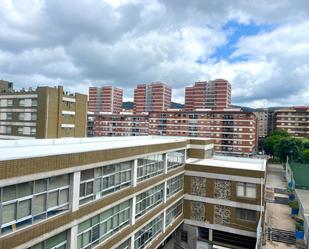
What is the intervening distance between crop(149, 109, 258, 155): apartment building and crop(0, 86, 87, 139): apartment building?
40.8 metres

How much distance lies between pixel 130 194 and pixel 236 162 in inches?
752

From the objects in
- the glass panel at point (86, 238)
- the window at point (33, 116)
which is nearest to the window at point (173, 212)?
the glass panel at point (86, 238)

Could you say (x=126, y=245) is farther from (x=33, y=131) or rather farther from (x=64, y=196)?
(x=33, y=131)

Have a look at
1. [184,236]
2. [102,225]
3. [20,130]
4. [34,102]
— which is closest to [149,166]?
[102,225]

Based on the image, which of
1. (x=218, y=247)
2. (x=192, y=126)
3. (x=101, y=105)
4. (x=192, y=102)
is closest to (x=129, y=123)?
(x=192, y=126)

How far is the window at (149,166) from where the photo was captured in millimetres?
20688

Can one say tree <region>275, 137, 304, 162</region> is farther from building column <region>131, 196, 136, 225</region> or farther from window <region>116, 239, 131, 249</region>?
window <region>116, 239, 131, 249</region>

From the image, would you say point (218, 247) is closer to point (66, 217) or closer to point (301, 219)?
point (301, 219)

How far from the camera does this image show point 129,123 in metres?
100

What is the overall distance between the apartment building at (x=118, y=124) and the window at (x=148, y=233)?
240ft

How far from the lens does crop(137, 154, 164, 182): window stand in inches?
814

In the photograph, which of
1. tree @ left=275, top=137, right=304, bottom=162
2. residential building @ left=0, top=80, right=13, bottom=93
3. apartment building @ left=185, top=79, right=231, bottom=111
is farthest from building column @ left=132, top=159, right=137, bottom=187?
apartment building @ left=185, top=79, right=231, bottom=111

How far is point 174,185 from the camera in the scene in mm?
27562

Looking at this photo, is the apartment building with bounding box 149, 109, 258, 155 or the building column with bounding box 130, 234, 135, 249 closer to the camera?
the building column with bounding box 130, 234, 135, 249
